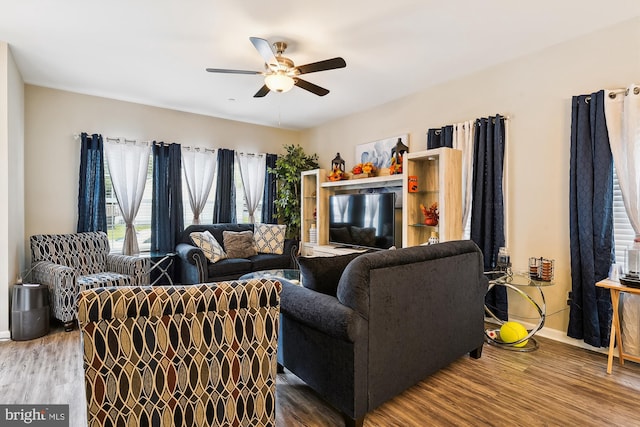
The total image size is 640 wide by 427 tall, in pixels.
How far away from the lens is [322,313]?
1.92 meters

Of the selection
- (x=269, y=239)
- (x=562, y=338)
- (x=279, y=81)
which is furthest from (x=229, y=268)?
(x=562, y=338)

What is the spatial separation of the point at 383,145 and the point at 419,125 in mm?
617

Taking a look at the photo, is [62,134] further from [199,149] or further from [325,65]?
[325,65]

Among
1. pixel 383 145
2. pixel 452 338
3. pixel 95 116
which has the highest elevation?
pixel 95 116

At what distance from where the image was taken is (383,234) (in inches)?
176

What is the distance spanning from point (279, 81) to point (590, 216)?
2897 millimetres

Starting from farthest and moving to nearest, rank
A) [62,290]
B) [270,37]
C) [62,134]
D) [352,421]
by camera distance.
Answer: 1. [62,134]
2. [62,290]
3. [270,37]
4. [352,421]

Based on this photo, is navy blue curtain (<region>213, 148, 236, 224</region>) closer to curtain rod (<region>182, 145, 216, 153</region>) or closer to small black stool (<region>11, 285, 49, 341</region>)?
curtain rod (<region>182, 145, 216, 153</region>)

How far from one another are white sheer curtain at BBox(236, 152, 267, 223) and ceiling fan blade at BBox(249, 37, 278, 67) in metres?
2.98

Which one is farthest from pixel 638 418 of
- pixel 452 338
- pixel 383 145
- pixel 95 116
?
pixel 95 116

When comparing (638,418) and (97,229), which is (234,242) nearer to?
(97,229)

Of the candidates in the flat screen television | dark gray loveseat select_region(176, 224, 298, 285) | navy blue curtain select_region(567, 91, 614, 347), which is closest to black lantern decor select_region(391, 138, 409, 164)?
the flat screen television

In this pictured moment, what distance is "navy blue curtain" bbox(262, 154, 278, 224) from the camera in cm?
602

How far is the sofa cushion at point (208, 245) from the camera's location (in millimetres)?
4555
